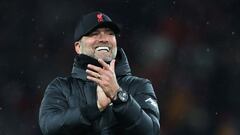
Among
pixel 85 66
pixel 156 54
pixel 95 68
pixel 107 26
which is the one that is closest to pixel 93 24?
pixel 107 26

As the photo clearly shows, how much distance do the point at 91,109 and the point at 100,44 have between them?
0.98 feet

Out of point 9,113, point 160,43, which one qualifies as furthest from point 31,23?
point 160,43

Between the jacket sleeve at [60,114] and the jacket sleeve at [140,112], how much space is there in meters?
0.11

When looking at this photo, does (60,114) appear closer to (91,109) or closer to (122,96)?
(91,109)

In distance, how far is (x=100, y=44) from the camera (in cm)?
251

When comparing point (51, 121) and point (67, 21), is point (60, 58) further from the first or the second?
point (51, 121)

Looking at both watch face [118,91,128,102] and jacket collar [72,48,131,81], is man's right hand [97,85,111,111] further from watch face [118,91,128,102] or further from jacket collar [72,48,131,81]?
jacket collar [72,48,131,81]

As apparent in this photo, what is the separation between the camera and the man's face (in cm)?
250

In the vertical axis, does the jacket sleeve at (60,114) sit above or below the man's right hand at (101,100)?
below

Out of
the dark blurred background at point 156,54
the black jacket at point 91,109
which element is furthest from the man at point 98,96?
the dark blurred background at point 156,54

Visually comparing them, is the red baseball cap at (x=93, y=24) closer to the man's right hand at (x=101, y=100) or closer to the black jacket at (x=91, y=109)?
the black jacket at (x=91, y=109)

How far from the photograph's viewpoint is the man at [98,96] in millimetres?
2299

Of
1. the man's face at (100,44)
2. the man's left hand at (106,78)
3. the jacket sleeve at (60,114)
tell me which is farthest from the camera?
the man's face at (100,44)

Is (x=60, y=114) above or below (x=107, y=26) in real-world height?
below
